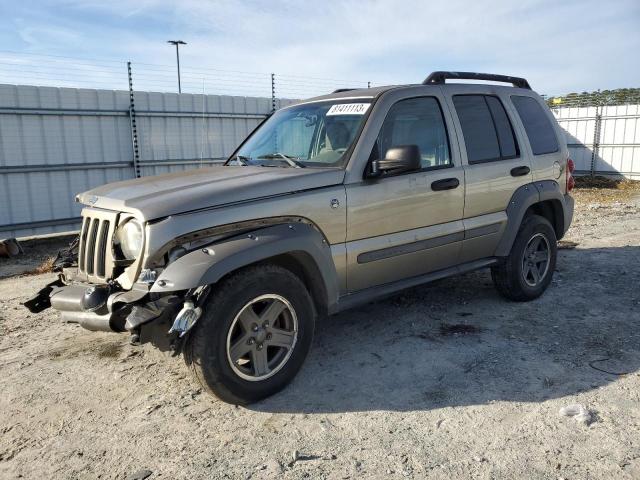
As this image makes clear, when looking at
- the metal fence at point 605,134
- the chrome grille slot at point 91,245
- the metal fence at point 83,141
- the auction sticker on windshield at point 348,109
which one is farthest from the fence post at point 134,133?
the metal fence at point 605,134

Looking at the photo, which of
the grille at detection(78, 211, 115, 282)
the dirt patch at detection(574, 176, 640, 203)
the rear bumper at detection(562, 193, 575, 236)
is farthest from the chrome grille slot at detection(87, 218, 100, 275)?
the dirt patch at detection(574, 176, 640, 203)

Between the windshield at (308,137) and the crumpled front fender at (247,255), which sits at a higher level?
the windshield at (308,137)

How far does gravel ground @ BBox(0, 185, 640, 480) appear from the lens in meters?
2.86

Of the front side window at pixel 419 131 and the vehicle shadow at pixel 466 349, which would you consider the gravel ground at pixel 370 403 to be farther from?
the front side window at pixel 419 131

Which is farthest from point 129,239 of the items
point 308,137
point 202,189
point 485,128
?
point 485,128

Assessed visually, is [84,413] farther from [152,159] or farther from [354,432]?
[152,159]

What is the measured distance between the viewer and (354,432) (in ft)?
10.3

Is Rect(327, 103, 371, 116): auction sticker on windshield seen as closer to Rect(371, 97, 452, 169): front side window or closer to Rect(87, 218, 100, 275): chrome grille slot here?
Rect(371, 97, 452, 169): front side window

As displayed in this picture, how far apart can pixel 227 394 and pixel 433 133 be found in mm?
2655

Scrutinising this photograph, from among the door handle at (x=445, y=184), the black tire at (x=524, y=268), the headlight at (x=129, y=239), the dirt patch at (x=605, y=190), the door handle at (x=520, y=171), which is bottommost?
the dirt patch at (x=605, y=190)

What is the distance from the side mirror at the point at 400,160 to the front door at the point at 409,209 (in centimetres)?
15

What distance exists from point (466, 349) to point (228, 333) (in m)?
2.00

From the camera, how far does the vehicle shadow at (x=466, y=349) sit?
3551 millimetres

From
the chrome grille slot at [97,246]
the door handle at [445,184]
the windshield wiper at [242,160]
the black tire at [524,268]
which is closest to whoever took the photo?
the chrome grille slot at [97,246]
